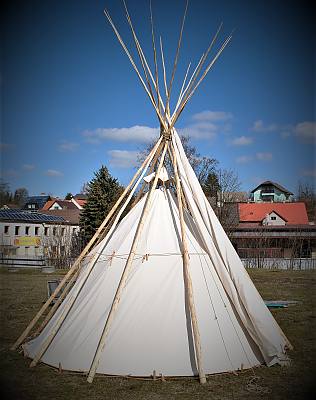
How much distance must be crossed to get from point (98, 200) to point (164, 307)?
2028cm

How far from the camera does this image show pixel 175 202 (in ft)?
21.9

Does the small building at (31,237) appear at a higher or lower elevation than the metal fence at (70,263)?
higher

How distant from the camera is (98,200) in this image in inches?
994

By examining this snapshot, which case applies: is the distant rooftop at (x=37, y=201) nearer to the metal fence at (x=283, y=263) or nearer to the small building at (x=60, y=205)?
the small building at (x=60, y=205)

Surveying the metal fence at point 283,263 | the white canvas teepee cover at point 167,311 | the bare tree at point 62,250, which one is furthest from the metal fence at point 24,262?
the white canvas teepee cover at point 167,311

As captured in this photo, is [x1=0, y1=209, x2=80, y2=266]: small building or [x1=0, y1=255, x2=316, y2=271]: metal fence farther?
[x1=0, y1=209, x2=80, y2=266]: small building

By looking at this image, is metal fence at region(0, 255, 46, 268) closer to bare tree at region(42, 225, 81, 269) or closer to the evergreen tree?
bare tree at region(42, 225, 81, 269)

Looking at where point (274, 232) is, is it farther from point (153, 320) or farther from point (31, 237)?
point (153, 320)

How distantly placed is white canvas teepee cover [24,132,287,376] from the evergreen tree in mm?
19062

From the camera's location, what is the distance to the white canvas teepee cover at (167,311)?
5.11 metres

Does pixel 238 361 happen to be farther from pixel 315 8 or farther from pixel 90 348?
pixel 315 8

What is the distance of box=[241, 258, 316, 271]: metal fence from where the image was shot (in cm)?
2195

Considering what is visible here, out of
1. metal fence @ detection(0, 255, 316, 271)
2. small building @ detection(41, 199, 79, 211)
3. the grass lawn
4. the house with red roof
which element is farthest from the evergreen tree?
small building @ detection(41, 199, 79, 211)

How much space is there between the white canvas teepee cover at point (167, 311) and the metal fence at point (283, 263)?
16613 millimetres
